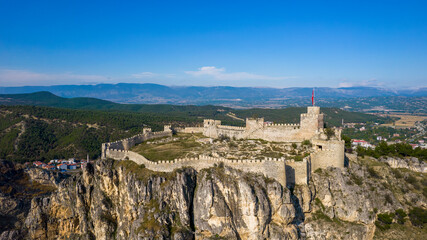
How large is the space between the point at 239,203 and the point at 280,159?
7322mm

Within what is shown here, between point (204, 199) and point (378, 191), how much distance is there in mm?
24337

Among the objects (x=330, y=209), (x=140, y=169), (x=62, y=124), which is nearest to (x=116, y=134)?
(x=62, y=124)

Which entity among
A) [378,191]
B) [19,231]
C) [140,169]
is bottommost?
[19,231]

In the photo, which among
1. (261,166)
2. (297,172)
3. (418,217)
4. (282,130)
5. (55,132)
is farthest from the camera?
(55,132)

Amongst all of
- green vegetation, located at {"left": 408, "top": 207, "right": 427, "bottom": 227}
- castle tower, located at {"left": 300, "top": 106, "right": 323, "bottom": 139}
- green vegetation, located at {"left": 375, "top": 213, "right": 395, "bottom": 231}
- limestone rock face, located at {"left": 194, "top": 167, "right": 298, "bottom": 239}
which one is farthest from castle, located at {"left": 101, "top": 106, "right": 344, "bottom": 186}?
green vegetation, located at {"left": 408, "top": 207, "right": 427, "bottom": 227}

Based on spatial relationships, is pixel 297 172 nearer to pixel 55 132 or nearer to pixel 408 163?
pixel 408 163

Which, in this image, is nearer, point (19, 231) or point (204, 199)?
point (204, 199)

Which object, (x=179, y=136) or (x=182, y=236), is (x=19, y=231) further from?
(x=182, y=236)

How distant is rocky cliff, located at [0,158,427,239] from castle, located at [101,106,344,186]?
102cm

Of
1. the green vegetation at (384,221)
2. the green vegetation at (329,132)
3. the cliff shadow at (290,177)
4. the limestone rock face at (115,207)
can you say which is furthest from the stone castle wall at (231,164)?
the green vegetation at (384,221)

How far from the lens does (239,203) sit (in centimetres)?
3816

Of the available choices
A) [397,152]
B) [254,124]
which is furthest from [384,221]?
[254,124]

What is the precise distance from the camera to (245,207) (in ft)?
124

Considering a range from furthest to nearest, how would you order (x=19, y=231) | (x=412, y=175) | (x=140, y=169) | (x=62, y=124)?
1. (x=62, y=124)
2. (x=19, y=231)
3. (x=412, y=175)
4. (x=140, y=169)
